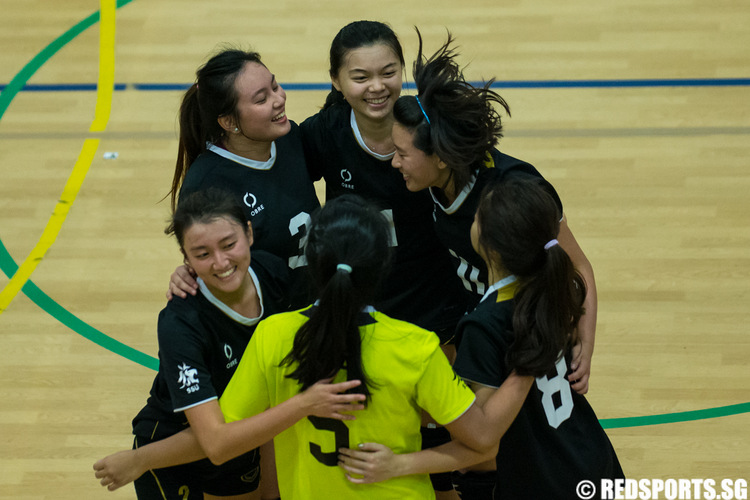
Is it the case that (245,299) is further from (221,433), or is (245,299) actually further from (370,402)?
(370,402)

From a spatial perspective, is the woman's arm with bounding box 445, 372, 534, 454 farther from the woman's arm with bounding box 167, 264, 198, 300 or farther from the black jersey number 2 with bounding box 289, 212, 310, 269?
the black jersey number 2 with bounding box 289, 212, 310, 269

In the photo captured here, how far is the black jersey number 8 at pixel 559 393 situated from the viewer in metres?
2.41

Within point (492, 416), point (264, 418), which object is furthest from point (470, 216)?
point (264, 418)

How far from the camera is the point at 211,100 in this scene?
3029 mm

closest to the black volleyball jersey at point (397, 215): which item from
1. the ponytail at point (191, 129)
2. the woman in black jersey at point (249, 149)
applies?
the woman in black jersey at point (249, 149)

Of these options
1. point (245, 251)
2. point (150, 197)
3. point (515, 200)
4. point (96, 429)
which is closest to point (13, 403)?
point (96, 429)

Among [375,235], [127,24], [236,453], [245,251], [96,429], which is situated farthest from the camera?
[127,24]

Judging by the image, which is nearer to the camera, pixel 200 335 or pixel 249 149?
pixel 200 335

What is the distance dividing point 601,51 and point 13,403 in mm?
4178

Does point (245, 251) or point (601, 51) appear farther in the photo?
point (601, 51)

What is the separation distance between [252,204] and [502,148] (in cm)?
262

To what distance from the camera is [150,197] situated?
16.7 feet

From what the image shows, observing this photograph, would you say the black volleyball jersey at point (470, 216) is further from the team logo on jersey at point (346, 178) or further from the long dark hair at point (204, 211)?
the long dark hair at point (204, 211)

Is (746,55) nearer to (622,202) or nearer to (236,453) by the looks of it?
(622,202)
